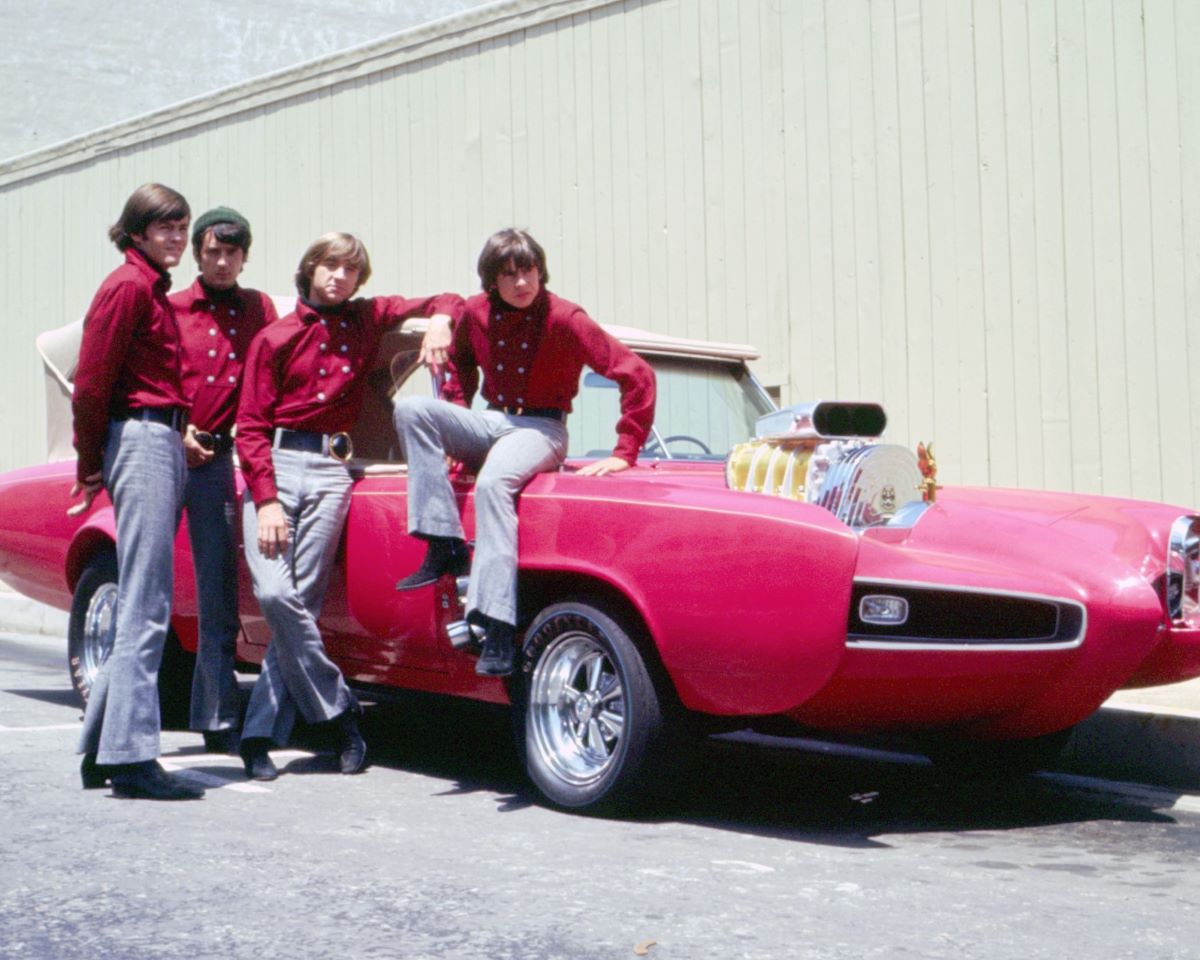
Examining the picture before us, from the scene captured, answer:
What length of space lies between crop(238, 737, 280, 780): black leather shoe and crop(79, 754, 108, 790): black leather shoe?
467 millimetres

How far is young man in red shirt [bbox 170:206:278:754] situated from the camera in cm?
557

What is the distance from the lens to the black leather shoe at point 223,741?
19.1 ft

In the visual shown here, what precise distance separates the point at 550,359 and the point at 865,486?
1129mm

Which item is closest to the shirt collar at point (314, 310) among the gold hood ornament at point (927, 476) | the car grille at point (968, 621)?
the gold hood ornament at point (927, 476)

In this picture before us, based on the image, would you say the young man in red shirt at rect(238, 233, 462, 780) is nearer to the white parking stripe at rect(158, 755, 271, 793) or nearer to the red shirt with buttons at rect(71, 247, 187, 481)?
→ the white parking stripe at rect(158, 755, 271, 793)

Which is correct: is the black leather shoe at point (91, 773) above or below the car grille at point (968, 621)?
below

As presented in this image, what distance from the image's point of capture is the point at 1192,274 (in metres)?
7.93

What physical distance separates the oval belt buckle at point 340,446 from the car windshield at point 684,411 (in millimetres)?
764

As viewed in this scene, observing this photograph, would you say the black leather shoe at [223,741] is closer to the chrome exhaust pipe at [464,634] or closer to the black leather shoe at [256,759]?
the black leather shoe at [256,759]

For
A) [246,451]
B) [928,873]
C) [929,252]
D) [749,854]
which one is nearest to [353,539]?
[246,451]

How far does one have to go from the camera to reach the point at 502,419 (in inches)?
208

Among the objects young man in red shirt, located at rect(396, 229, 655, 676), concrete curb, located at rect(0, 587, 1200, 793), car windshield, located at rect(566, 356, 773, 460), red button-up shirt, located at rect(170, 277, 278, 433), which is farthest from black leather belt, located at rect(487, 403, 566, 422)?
concrete curb, located at rect(0, 587, 1200, 793)

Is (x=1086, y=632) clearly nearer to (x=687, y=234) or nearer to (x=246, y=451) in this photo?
(x=246, y=451)

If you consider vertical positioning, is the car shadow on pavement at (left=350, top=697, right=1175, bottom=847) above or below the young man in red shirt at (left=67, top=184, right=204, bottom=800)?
below
